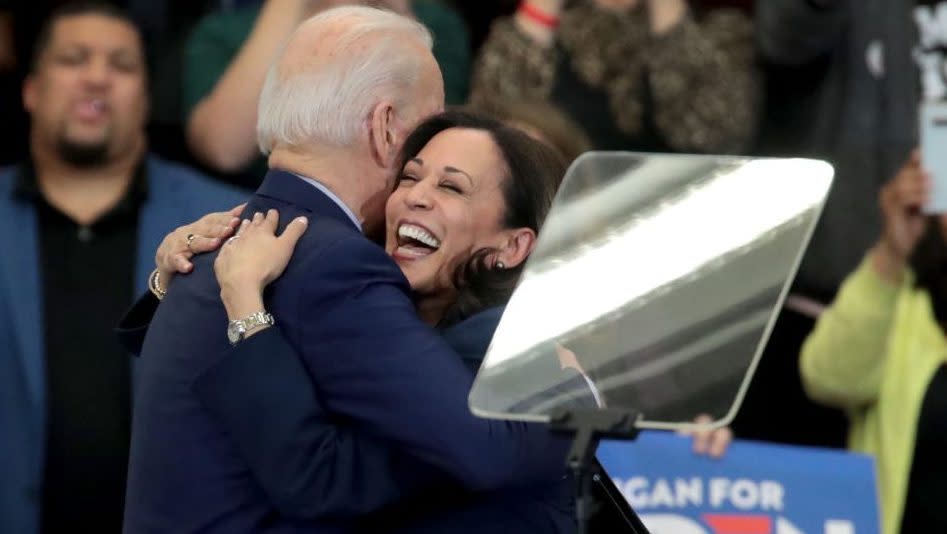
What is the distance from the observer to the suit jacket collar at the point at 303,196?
280cm

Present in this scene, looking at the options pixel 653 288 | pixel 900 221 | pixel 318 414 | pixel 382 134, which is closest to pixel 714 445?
pixel 900 221

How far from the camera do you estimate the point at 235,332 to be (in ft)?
8.65

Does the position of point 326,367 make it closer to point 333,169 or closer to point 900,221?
point 333,169

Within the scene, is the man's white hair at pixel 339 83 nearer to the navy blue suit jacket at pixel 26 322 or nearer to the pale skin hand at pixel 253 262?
the pale skin hand at pixel 253 262

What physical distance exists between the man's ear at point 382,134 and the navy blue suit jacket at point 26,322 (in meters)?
1.80

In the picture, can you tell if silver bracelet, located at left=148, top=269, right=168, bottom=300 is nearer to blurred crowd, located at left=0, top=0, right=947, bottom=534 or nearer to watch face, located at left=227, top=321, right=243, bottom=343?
watch face, located at left=227, top=321, right=243, bottom=343

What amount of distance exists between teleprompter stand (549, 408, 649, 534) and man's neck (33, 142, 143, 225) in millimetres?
2721

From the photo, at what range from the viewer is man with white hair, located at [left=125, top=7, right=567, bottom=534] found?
2557mm

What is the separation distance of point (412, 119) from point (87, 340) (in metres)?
1.86

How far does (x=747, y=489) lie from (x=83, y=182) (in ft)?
6.24

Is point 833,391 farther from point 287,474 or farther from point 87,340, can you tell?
point 287,474

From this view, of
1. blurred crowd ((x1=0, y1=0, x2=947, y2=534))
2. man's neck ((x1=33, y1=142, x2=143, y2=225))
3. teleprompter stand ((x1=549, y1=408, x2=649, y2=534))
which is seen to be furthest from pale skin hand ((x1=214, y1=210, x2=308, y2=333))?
man's neck ((x1=33, y1=142, x2=143, y2=225))

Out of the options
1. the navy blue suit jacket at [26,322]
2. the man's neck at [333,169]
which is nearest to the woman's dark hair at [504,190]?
the man's neck at [333,169]

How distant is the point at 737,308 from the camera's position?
7.72 feet
